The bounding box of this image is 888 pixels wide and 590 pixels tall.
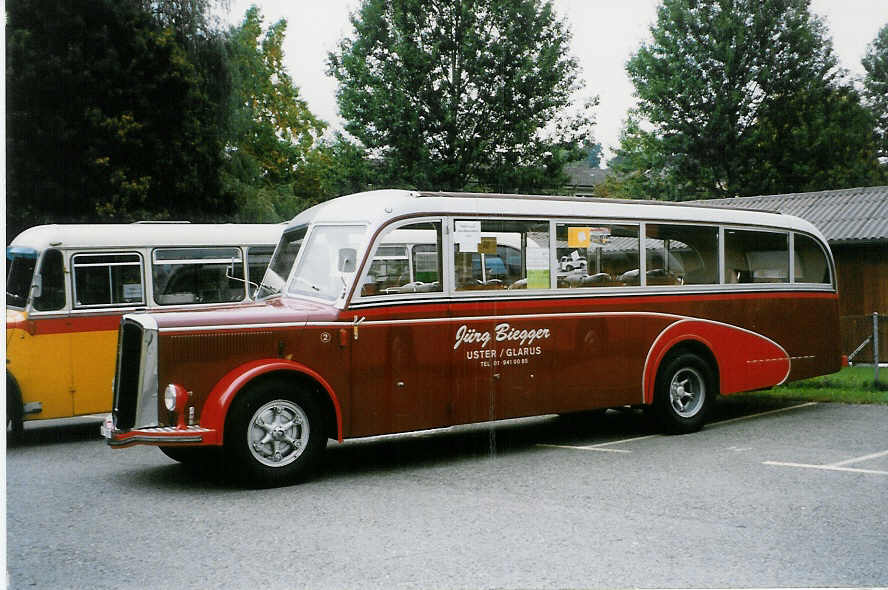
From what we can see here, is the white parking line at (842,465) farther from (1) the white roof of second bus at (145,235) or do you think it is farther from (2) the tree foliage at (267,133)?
(1) the white roof of second bus at (145,235)

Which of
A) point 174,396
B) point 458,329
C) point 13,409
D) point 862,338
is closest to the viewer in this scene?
point 174,396

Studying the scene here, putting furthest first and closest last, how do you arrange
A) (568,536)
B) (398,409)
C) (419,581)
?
(398,409)
(568,536)
(419,581)

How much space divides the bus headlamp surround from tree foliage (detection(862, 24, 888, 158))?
21.3 feet

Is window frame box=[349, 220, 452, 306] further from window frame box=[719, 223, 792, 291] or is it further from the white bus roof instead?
window frame box=[719, 223, 792, 291]

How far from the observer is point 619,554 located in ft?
17.7

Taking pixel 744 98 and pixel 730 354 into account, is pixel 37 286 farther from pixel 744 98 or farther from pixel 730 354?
pixel 744 98

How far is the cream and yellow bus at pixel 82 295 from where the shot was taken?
1024 cm

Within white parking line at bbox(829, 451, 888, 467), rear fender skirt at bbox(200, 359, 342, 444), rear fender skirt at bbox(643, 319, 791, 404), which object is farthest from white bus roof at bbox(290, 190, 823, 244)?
white parking line at bbox(829, 451, 888, 467)

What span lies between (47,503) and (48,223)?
4.12 m

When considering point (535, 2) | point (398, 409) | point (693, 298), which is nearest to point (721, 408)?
point (693, 298)

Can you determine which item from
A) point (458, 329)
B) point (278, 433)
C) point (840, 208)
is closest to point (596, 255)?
point (458, 329)

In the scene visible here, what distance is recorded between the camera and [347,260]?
816 cm

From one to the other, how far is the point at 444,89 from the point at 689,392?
7883mm

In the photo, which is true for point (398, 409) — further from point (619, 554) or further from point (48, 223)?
point (48, 223)
